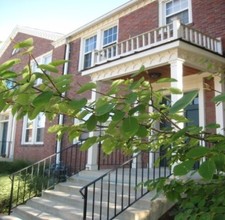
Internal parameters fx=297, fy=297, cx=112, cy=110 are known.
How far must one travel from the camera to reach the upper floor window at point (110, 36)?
13021 millimetres

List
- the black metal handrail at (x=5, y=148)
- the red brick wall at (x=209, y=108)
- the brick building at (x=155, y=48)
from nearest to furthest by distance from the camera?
the brick building at (x=155, y=48)
the red brick wall at (x=209, y=108)
the black metal handrail at (x=5, y=148)

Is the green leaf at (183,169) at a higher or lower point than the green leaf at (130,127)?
lower

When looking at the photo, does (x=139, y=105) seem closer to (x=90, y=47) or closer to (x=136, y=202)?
(x=136, y=202)

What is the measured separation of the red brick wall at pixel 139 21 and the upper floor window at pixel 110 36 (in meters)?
0.48

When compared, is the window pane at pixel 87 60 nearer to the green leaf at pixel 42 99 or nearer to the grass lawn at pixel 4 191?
the grass lawn at pixel 4 191

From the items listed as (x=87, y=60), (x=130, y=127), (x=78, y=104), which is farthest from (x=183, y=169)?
(x=87, y=60)

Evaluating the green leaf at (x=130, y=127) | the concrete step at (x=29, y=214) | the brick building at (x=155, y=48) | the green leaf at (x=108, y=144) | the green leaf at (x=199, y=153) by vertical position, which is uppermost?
the brick building at (x=155, y=48)

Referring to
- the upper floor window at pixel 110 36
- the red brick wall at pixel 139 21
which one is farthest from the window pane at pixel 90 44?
the red brick wall at pixel 139 21

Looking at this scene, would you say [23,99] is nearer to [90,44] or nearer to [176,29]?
[176,29]

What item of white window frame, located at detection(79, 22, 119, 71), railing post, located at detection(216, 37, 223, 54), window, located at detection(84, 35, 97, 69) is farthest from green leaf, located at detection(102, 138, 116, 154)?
window, located at detection(84, 35, 97, 69)

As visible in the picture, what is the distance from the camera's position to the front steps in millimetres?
5984

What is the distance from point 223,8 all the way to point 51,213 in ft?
25.4

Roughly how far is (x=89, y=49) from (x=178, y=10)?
508cm

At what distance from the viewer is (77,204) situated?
24.3ft
